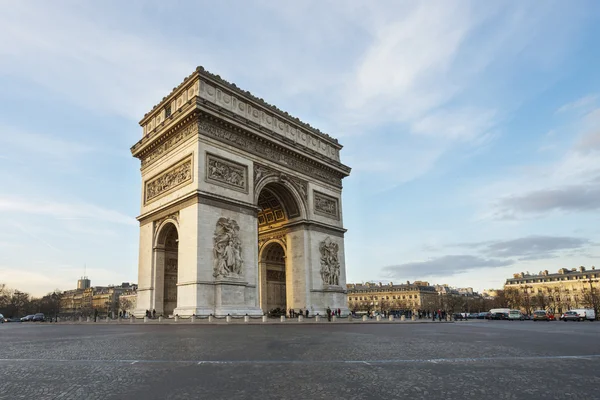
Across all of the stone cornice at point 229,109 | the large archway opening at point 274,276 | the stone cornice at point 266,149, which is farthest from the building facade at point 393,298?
the stone cornice at point 229,109

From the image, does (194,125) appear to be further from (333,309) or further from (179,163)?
(333,309)

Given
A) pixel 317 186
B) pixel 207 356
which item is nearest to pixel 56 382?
pixel 207 356

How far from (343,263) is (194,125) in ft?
53.5

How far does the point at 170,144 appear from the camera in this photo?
28.9 meters

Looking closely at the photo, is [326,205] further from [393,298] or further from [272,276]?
[393,298]

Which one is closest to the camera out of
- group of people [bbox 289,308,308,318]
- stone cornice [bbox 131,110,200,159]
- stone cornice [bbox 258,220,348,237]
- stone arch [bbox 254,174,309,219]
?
stone cornice [bbox 131,110,200,159]

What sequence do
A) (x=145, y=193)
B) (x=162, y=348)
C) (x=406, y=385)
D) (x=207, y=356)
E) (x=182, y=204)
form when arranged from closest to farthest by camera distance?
(x=406, y=385)
(x=207, y=356)
(x=162, y=348)
(x=182, y=204)
(x=145, y=193)

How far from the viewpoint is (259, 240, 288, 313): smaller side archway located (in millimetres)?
34938

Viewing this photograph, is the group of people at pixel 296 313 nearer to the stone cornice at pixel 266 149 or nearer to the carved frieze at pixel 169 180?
the stone cornice at pixel 266 149

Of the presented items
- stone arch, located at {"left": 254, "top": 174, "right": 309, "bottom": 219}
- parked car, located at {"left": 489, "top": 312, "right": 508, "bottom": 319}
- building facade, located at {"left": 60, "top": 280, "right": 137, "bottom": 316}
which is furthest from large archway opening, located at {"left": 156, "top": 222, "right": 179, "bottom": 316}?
building facade, located at {"left": 60, "top": 280, "right": 137, "bottom": 316}

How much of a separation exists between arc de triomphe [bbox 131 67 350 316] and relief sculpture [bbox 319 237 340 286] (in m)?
0.08

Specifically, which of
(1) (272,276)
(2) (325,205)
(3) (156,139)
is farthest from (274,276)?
(3) (156,139)

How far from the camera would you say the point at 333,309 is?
106 ft

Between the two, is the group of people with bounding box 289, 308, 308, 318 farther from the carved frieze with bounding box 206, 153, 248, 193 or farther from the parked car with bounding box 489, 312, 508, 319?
the parked car with bounding box 489, 312, 508, 319
